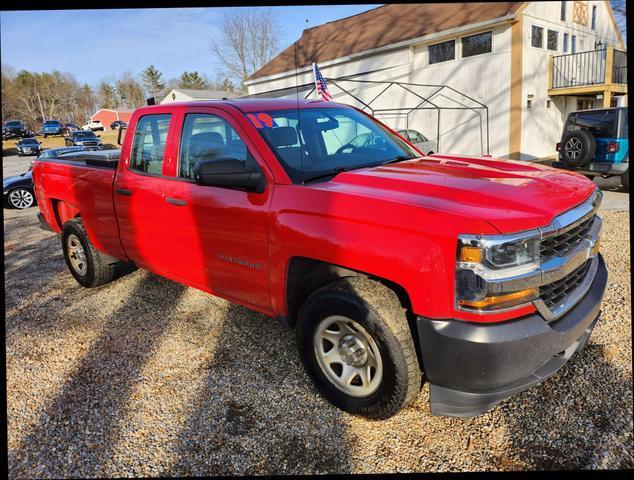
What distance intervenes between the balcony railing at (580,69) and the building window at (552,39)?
0.44 metres

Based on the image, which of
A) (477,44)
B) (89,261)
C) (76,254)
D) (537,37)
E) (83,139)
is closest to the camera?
(89,261)

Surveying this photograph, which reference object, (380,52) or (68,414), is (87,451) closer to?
(68,414)

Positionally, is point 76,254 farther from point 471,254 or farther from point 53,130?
point 53,130

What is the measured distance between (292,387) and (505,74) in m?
17.3

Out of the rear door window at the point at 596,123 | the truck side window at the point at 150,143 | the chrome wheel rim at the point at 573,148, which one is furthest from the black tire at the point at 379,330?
the rear door window at the point at 596,123

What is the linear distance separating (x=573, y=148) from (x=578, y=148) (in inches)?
4.9

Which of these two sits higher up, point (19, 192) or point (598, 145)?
point (19, 192)

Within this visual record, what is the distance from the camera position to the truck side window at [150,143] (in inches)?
146

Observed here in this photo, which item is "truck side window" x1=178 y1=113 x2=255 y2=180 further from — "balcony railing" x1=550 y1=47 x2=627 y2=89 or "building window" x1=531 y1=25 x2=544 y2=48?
"balcony railing" x1=550 y1=47 x2=627 y2=89

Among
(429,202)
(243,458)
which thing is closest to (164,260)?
(243,458)

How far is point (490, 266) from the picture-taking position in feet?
7.06

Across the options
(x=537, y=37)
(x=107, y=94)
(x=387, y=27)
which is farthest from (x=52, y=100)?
(x=537, y=37)

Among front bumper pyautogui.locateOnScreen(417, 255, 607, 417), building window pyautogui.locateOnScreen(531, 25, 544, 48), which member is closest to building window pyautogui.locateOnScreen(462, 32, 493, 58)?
building window pyautogui.locateOnScreen(531, 25, 544, 48)

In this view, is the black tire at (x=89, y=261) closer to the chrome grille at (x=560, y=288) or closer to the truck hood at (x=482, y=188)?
the truck hood at (x=482, y=188)
